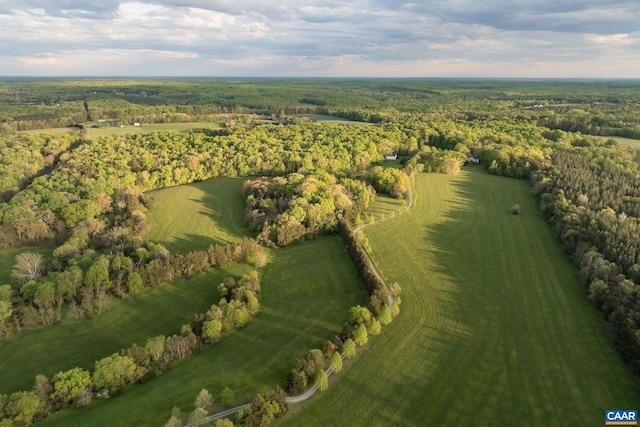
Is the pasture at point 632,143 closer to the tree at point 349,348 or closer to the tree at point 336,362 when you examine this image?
the tree at point 349,348

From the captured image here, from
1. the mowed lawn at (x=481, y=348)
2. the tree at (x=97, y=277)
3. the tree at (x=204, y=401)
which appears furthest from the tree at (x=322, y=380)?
the tree at (x=97, y=277)

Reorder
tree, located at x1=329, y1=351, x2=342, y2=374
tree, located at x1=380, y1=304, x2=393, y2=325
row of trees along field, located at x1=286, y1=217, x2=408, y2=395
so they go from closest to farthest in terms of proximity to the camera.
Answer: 1. row of trees along field, located at x1=286, y1=217, x2=408, y2=395
2. tree, located at x1=329, y1=351, x2=342, y2=374
3. tree, located at x1=380, y1=304, x2=393, y2=325

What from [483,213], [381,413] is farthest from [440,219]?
[381,413]

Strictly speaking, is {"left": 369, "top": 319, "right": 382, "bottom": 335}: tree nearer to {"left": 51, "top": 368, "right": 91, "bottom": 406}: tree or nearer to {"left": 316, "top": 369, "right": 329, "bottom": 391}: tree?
{"left": 316, "top": 369, "right": 329, "bottom": 391}: tree

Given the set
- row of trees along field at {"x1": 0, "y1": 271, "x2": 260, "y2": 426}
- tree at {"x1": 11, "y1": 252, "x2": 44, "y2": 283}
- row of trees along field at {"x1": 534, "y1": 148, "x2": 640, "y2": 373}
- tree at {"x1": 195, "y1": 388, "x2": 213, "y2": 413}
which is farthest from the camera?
tree at {"x1": 11, "y1": 252, "x2": 44, "y2": 283}

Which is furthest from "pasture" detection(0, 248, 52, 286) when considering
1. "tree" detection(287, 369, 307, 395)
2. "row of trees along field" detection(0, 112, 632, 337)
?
"tree" detection(287, 369, 307, 395)

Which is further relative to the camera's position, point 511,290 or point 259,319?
point 511,290

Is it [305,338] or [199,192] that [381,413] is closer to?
[305,338]

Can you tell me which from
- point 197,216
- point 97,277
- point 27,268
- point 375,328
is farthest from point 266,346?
point 197,216

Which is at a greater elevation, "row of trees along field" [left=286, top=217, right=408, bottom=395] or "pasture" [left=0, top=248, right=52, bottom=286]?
"row of trees along field" [left=286, top=217, right=408, bottom=395]
